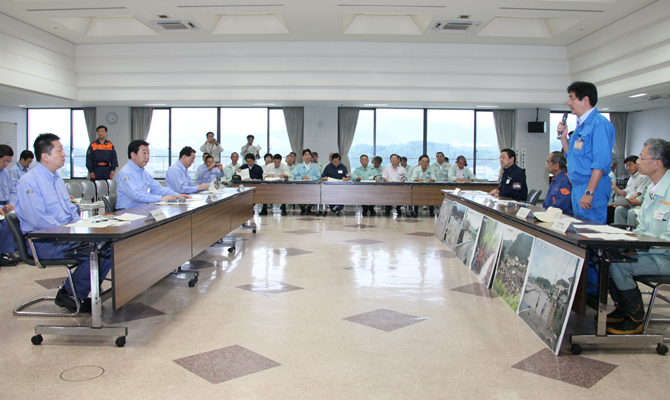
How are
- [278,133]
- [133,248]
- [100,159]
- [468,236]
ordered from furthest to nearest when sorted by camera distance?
[278,133]
[100,159]
[468,236]
[133,248]


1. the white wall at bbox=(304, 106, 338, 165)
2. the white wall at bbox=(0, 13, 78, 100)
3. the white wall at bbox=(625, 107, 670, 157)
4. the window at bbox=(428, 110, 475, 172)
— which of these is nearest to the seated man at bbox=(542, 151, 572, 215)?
the white wall at bbox=(304, 106, 338, 165)

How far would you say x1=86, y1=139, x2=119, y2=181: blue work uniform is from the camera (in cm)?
787

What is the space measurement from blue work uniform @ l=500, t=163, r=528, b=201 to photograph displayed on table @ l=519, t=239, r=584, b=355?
2311 mm

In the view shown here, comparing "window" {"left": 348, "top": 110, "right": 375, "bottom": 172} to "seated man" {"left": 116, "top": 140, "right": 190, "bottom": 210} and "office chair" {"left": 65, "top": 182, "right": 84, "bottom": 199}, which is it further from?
"seated man" {"left": 116, "top": 140, "right": 190, "bottom": 210}

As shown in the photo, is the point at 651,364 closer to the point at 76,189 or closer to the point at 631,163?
the point at 631,163

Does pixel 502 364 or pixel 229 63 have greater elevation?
pixel 229 63

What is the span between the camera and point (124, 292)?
2514 millimetres

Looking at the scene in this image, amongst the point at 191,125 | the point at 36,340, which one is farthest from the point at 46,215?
the point at 191,125

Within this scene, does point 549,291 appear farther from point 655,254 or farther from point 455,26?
point 455,26

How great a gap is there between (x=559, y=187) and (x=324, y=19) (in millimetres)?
6182

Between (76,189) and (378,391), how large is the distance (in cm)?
618

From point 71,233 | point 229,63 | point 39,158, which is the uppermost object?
point 229,63

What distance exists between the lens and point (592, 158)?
3189 mm

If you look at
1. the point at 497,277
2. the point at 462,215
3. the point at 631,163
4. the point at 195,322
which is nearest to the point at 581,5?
the point at 631,163
